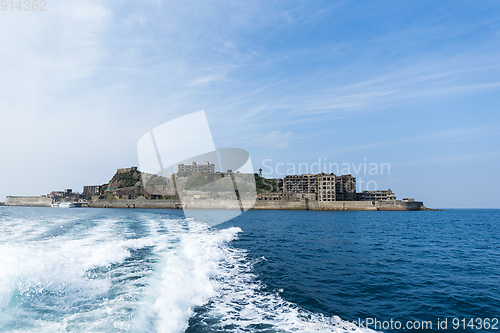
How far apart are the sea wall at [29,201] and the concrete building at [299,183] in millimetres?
124637

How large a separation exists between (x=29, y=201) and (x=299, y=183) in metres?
143

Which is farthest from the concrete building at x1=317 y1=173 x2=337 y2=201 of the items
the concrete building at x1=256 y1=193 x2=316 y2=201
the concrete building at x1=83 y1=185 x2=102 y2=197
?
the concrete building at x1=83 y1=185 x2=102 y2=197

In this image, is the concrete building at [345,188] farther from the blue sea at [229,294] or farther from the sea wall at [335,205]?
the blue sea at [229,294]

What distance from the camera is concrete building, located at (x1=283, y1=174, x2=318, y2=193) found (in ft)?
425

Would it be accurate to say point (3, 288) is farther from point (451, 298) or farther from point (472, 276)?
point (472, 276)

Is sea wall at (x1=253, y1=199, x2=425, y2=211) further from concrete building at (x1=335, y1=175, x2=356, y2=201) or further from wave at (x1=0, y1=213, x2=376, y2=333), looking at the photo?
wave at (x1=0, y1=213, x2=376, y2=333)

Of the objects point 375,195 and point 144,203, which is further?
point 375,195

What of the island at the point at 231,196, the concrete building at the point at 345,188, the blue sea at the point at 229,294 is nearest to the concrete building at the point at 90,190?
the island at the point at 231,196

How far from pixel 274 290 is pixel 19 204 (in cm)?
17804

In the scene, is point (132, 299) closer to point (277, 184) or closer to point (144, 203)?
point (144, 203)

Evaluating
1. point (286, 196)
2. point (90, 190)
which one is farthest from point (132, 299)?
point (90, 190)

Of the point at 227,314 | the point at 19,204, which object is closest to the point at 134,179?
the point at 19,204

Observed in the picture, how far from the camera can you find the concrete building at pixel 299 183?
130 metres

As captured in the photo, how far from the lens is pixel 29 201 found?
131 metres
